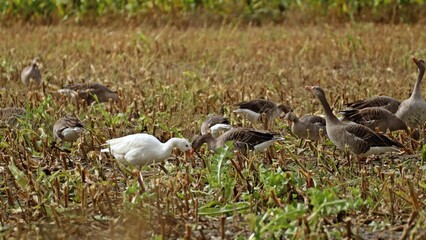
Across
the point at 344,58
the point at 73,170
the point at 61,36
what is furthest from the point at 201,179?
the point at 61,36

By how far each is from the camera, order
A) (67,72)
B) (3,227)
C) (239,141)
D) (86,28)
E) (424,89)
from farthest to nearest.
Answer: (86,28)
(67,72)
(424,89)
(239,141)
(3,227)

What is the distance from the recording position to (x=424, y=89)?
41.2 ft

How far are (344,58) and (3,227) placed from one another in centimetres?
986

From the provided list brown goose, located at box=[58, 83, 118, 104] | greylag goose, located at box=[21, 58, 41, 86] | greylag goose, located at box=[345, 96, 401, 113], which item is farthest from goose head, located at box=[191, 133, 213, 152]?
greylag goose, located at box=[21, 58, 41, 86]

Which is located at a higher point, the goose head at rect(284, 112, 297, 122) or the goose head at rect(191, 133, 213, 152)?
the goose head at rect(191, 133, 213, 152)

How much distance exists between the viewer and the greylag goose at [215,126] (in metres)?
9.36

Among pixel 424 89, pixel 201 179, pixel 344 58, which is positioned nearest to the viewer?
pixel 201 179

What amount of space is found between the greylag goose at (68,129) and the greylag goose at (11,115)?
2.57 ft

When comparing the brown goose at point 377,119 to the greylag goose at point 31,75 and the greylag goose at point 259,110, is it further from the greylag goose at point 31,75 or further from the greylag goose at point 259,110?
the greylag goose at point 31,75

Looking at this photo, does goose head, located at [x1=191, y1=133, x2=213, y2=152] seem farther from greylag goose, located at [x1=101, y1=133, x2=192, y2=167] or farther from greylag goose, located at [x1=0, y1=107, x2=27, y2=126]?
greylag goose, located at [x1=0, y1=107, x2=27, y2=126]

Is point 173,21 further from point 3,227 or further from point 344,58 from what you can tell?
point 3,227

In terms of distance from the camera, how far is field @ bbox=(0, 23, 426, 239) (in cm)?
635

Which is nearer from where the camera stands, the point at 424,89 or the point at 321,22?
the point at 424,89

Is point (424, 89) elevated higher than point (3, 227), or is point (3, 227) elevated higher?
point (3, 227)
